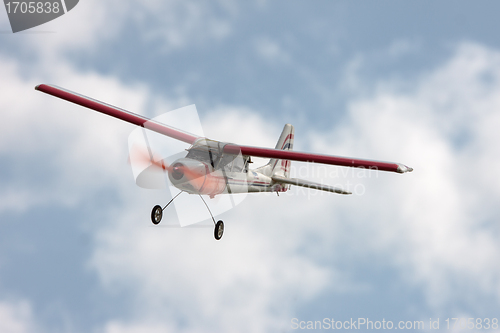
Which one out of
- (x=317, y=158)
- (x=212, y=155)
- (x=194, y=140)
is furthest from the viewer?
(x=194, y=140)

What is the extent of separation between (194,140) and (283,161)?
5.51 metres

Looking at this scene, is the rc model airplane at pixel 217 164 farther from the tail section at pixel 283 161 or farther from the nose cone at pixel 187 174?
the tail section at pixel 283 161

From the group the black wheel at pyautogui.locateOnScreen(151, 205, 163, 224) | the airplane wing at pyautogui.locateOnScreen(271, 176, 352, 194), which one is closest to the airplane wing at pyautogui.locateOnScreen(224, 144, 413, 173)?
the black wheel at pyautogui.locateOnScreen(151, 205, 163, 224)

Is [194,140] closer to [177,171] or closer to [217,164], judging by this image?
[217,164]

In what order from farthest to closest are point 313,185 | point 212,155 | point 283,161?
point 283,161 < point 313,185 < point 212,155

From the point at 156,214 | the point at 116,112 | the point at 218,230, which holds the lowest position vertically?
the point at 218,230

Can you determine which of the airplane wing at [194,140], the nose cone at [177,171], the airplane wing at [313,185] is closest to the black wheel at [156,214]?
the nose cone at [177,171]

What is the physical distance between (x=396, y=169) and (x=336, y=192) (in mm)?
5258

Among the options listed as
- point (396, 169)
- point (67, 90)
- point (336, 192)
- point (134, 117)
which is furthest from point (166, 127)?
point (396, 169)

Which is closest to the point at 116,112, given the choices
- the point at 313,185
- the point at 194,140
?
the point at 194,140

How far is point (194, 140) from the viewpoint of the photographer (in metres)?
17.4

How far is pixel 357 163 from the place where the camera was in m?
14.3

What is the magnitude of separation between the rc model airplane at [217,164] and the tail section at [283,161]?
166mm

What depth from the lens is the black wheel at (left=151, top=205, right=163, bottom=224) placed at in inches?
639
